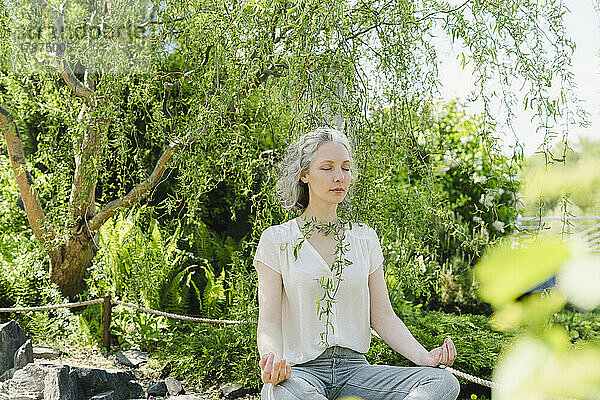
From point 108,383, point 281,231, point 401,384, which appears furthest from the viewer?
point 108,383

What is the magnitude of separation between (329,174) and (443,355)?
2.45 feet

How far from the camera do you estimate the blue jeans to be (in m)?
1.87

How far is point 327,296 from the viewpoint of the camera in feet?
7.51

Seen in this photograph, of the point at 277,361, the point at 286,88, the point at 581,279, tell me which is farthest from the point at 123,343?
the point at 581,279

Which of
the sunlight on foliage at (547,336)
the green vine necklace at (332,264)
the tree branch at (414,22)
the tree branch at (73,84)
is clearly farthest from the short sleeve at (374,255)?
the tree branch at (73,84)

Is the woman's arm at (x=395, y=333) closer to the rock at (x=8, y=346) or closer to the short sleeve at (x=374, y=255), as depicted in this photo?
the short sleeve at (x=374, y=255)

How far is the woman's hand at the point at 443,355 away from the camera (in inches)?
77.7

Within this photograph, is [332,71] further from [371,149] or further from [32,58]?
[32,58]

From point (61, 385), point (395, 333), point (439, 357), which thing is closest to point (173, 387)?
point (61, 385)

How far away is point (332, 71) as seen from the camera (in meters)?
2.68

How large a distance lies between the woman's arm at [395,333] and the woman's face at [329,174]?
0.33 metres

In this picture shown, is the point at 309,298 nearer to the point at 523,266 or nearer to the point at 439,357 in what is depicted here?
the point at 439,357

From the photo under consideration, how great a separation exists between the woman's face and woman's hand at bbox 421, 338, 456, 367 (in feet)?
2.12

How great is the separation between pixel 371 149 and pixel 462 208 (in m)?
4.46
